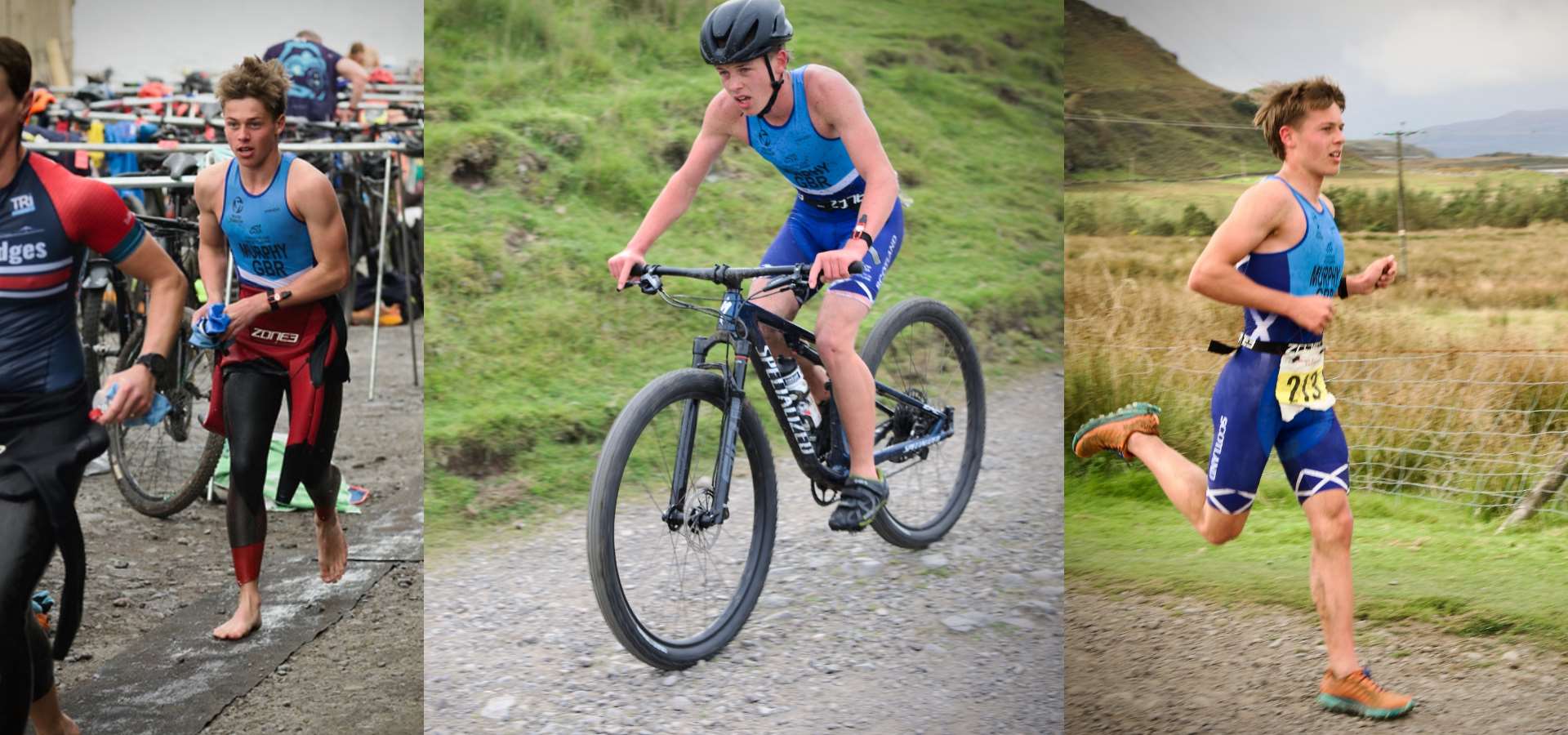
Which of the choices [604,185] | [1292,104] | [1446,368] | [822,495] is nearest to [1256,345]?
[1292,104]

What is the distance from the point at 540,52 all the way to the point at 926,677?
5.57 ft

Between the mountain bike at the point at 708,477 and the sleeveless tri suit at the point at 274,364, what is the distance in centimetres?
65

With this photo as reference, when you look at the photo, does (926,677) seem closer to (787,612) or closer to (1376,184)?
(787,612)

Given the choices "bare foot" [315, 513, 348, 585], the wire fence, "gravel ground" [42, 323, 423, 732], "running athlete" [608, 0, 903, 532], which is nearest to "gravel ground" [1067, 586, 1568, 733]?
the wire fence

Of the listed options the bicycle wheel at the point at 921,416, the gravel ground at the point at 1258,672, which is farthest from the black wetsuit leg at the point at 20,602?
the gravel ground at the point at 1258,672

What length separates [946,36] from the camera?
12.8 ft

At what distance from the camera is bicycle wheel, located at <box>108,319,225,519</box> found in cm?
316

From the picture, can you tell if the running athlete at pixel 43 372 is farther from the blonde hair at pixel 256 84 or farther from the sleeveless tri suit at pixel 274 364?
the blonde hair at pixel 256 84

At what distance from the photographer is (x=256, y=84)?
2.83m

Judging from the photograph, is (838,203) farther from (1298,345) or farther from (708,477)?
(1298,345)

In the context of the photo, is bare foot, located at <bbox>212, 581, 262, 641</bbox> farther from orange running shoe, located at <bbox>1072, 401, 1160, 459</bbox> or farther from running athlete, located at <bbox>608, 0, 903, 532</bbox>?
orange running shoe, located at <bbox>1072, 401, 1160, 459</bbox>

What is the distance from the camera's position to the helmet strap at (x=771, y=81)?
10.1ft

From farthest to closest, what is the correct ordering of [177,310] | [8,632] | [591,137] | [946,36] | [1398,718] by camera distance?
[946,36], [591,137], [1398,718], [177,310], [8,632]

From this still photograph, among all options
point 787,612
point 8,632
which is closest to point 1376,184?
point 787,612
